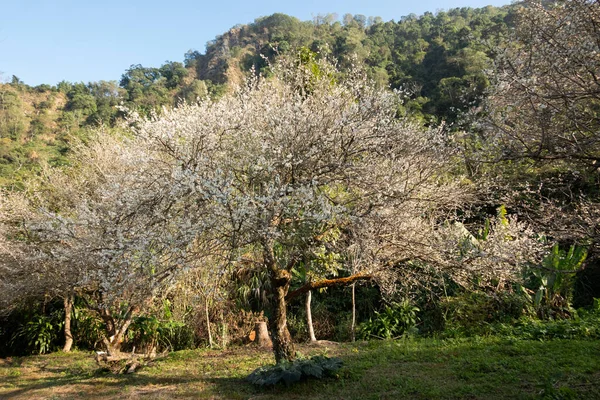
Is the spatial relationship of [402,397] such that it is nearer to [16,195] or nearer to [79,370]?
[79,370]

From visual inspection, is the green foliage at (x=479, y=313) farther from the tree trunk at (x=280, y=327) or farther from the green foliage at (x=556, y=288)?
the tree trunk at (x=280, y=327)

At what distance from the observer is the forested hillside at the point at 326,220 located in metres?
4.01

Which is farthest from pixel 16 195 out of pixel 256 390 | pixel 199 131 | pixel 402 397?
pixel 402 397

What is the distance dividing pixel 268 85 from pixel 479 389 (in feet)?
18.5

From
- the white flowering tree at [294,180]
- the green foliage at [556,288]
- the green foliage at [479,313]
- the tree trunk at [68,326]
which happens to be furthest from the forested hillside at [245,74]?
the white flowering tree at [294,180]

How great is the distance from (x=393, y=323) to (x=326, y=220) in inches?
184

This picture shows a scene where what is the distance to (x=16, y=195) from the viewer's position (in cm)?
1072

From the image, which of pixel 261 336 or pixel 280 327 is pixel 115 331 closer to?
pixel 261 336

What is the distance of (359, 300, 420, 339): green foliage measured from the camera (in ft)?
26.1

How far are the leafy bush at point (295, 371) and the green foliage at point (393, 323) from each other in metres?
2.97

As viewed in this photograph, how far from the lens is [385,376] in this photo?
522 centimetres

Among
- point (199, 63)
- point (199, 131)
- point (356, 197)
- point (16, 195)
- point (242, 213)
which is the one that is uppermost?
point (199, 63)

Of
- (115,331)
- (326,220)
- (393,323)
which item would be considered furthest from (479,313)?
(115,331)

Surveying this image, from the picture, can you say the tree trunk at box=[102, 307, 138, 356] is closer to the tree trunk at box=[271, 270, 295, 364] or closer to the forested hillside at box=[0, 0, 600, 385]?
the forested hillside at box=[0, 0, 600, 385]
